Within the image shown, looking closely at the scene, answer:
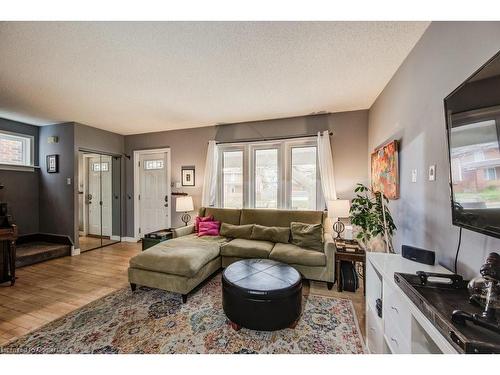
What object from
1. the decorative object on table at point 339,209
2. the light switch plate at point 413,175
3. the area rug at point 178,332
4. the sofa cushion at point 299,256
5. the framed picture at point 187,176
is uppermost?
→ the framed picture at point 187,176

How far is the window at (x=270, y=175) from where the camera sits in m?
3.64

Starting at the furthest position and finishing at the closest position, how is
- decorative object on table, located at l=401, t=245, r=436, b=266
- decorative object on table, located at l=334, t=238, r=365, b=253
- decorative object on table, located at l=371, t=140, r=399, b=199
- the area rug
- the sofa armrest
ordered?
1. the sofa armrest
2. decorative object on table, located at l=334, t=238, r=365, b=253
3. decorative object on table, located at l=371, t=140, r=399, b=199
4. the area rug
5. decorative object on table, located at l=401, t=245, r=436, b=266

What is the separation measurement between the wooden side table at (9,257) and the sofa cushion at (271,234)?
10.3 ft

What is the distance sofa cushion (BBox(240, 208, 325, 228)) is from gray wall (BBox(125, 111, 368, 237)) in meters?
0.66

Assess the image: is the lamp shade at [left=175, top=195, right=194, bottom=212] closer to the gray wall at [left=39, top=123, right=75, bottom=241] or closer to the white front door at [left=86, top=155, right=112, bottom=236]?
the gray wall at [left=39, top=123, right=75, bottom=241]

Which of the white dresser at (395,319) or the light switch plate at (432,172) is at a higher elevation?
the light switch plate at (432,172)

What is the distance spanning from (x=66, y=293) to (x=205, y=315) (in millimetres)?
1788

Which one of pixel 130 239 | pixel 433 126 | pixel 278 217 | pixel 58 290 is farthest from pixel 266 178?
pixel 130 239

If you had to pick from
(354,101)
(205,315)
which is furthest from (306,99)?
(205,315)

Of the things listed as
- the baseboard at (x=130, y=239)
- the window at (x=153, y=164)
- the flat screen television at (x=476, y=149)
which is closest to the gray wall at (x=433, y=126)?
the flat screen television at (x=476, y=149)

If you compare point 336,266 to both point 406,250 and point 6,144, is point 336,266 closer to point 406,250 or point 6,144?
point 406,250

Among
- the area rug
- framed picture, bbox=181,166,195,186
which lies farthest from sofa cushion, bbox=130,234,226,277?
framed picture, bbox=181,166,195,186

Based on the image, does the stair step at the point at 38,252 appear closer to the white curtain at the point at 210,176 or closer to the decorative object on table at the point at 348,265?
the white curtain at the point at 210,176

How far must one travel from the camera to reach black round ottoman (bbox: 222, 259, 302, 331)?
5.49 feet
